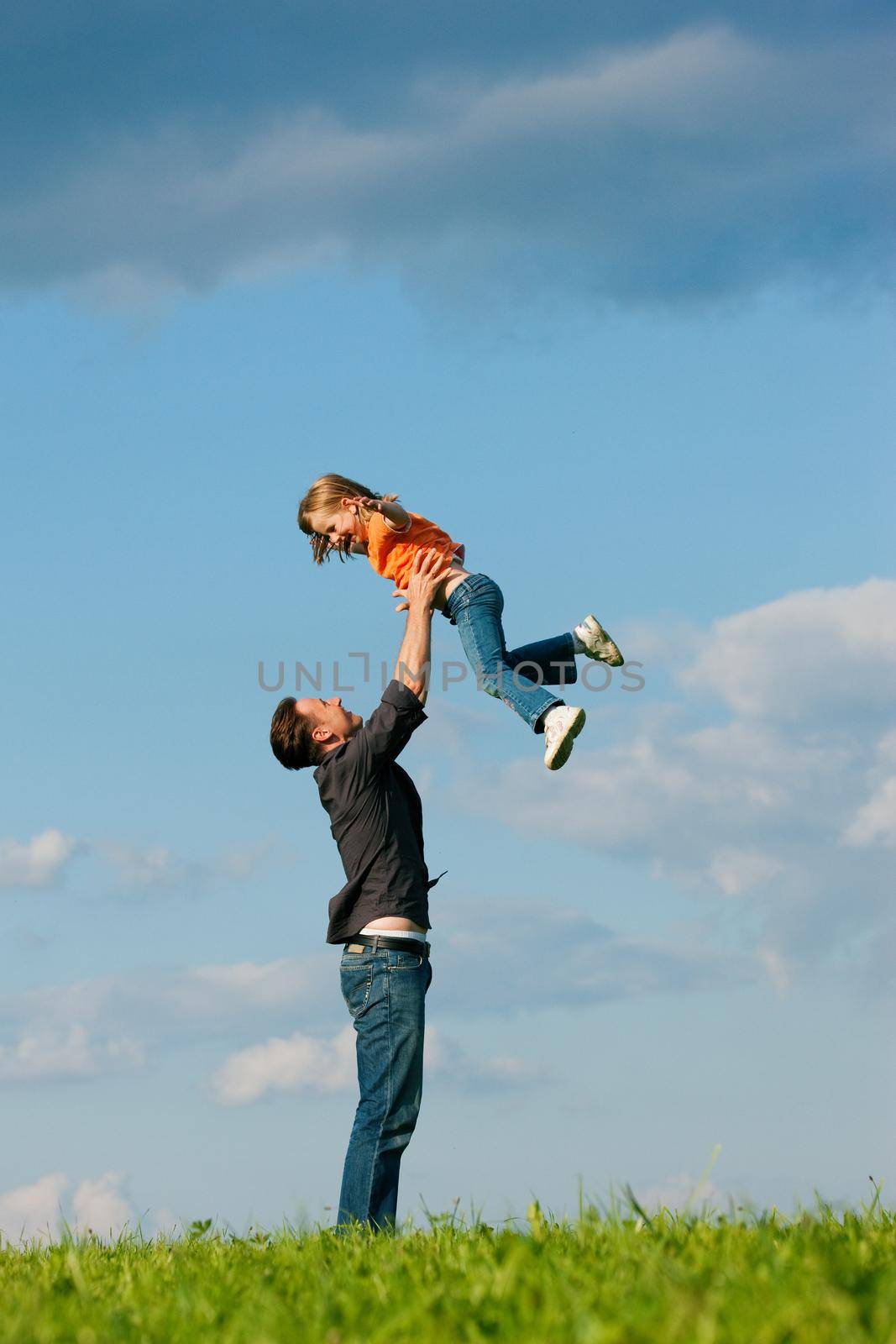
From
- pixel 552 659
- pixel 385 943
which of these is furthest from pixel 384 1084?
pixel 552 659

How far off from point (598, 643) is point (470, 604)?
4.63 ft

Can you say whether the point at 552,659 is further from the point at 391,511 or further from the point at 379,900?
the point at 379,900

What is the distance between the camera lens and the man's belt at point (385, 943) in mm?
7656

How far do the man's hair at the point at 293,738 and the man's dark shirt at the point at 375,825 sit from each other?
0.22 m

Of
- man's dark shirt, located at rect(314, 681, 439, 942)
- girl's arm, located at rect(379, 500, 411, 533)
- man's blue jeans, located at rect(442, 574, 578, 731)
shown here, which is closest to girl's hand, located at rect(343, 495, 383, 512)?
girl's arm, located at rect(379, 500, 411, 533)

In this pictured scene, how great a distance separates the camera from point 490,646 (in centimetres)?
954

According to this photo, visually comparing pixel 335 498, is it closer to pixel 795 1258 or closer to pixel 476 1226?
pixel 476 1226

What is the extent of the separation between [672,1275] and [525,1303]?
0.57 m

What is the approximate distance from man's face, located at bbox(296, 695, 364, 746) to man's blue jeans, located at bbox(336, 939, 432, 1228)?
1424 millimetres

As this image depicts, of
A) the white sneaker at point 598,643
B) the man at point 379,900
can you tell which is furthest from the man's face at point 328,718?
the white sneaker at point 598,643

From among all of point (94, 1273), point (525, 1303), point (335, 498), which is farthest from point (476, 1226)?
point (335, 498)

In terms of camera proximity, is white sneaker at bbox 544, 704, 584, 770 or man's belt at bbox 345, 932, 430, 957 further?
white sneaker at bbox 544, 704, 584, 770

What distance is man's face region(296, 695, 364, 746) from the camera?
8.31m

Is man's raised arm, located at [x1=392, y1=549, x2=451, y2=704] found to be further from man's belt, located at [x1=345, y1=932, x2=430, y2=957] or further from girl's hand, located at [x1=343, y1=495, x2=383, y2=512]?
man's belt, located at [x1=345, y1=932, x2=430, y2=957]
